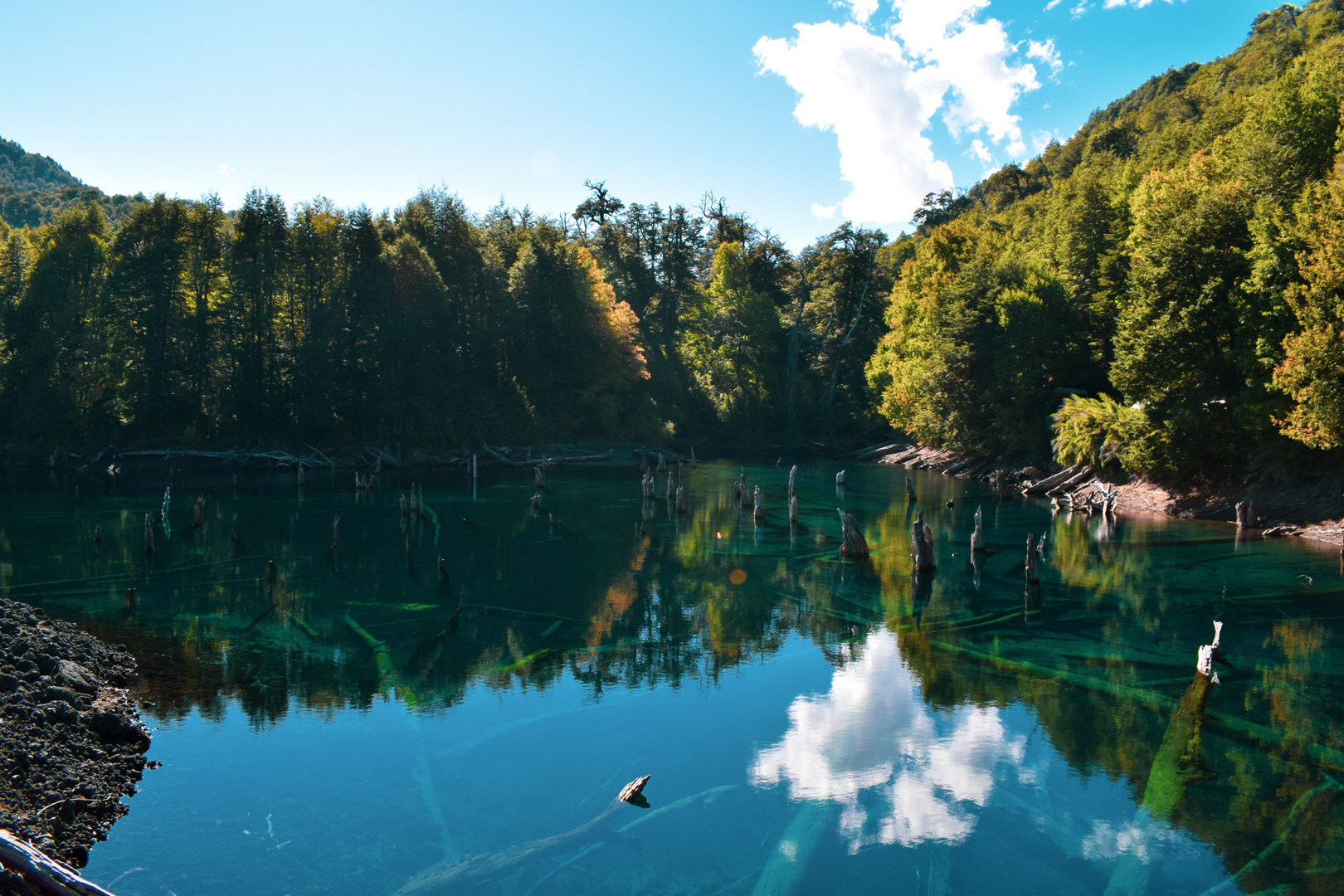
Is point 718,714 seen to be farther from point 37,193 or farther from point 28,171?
point 28,171

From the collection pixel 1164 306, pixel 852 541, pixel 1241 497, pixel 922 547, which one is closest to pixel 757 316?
pixel 1164 306

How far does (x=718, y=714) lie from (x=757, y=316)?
6132 cm

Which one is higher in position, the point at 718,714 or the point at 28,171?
the point at 28,171

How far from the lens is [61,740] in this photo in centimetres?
1149

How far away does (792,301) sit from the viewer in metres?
81.8

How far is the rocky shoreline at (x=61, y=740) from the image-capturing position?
32.0ft

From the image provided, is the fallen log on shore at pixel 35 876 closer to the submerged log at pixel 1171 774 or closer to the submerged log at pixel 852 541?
the submerged log at pixel 1171 774

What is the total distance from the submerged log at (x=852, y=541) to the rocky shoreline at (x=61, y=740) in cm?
1933

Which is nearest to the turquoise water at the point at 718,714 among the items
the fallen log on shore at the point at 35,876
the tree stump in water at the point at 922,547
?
the tree stump in water at the point at 922,547

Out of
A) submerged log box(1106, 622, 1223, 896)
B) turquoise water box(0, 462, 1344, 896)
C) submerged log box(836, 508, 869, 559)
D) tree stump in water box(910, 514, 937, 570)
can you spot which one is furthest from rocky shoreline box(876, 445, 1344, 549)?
submerged log box(1106, 622, 1223, 896)

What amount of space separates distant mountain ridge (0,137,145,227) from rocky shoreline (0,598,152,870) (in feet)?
279

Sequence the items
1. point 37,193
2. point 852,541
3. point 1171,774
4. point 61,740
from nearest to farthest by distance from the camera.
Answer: point 61,740 < point 1171,774 < point 852,541 < point 37,193

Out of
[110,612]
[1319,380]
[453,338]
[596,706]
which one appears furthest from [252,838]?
[453,338]

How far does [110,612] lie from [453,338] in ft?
147
